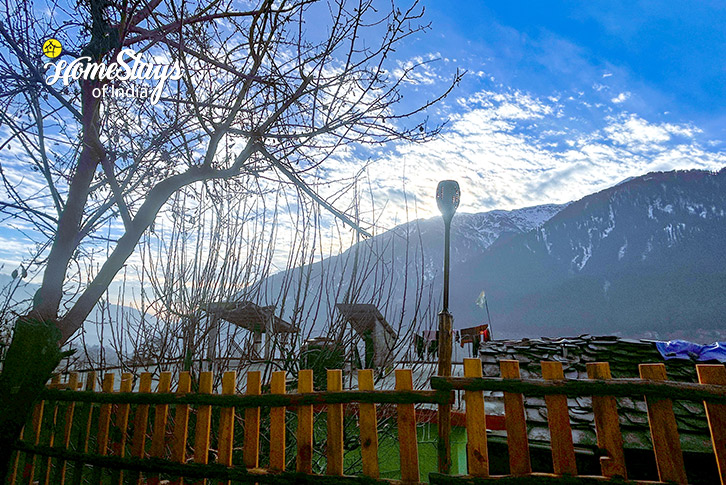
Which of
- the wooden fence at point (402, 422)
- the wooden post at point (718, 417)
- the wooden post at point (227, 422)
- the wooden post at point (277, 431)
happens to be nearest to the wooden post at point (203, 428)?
the wooden fence at point (402, 422)

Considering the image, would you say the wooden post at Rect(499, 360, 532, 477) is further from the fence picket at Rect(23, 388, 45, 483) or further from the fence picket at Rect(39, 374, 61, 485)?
the fence picket at Rect(23, 388, 45, 483)

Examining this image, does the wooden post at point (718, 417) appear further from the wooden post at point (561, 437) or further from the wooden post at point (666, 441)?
the wooden post at point (561, 437)

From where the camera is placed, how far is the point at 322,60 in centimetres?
287

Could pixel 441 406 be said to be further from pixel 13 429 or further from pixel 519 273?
pixel 519 273

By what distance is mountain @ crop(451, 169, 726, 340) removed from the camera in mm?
89625

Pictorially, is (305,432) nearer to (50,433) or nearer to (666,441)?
(666,441)

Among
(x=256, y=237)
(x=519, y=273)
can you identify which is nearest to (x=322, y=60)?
(x=256, y=237)

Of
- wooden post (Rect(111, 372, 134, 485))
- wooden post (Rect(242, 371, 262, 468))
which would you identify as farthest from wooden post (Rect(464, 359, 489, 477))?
wooden post (Rect(111, 372, 134, 485))

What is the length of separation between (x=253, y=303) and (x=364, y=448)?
1.88 m

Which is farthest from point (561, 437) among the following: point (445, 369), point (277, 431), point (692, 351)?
point (692, 351)

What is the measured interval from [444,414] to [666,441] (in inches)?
45.4

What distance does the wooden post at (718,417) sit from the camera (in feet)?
6.88

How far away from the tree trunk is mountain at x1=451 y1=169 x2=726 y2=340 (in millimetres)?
100840

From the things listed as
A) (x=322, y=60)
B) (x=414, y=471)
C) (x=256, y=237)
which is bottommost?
(x=414, y=471)
